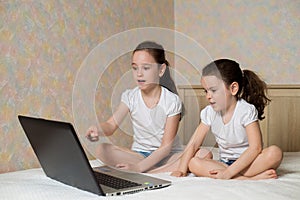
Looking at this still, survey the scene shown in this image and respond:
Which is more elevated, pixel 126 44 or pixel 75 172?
pixel 126 44

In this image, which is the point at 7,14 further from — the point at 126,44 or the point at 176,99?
the point at 176,99

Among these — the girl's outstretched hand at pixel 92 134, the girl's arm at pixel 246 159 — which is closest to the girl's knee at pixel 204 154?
the girl's arm at pixel 246 159

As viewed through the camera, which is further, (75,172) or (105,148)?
(105,148)

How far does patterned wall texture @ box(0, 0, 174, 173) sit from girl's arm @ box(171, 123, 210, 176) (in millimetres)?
281

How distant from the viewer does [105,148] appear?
5.19ft

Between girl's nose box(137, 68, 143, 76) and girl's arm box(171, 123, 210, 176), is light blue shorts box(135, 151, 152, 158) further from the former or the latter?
girl's nose box(137, 68, 143, 76)

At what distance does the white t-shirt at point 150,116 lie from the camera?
1.55 meters

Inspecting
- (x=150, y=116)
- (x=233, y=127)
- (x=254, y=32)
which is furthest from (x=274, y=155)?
(x=254, y=32)

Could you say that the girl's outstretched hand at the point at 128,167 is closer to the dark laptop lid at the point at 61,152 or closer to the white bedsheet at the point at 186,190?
the white bedsheet at the point at 186,190

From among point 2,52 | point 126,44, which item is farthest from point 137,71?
point 2,52

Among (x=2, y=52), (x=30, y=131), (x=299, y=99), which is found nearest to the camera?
(x=30, y=131)

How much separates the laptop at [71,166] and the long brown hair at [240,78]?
38cm

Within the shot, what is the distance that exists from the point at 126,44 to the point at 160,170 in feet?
1.34

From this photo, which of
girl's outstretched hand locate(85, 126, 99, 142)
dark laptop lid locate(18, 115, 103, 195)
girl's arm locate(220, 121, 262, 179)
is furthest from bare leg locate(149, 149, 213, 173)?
dark laptop lid locate(18, 115, 103, 195)
